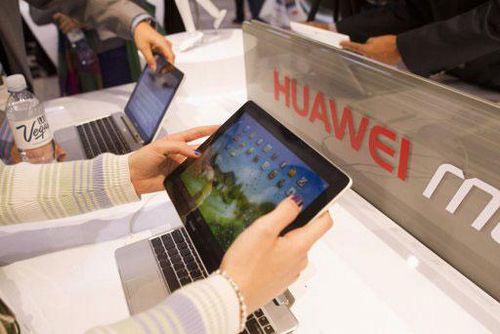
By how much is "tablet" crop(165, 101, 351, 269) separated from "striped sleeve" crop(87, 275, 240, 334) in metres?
0.14

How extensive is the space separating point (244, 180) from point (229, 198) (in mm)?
43

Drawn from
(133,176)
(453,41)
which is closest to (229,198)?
(133,176)

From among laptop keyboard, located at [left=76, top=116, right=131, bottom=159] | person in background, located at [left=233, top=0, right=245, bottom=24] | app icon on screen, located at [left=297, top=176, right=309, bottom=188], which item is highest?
app icon on screen, located at [left=297, top=176, right=309, bottom=188]

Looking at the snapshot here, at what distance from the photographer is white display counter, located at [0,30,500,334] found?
676 mm

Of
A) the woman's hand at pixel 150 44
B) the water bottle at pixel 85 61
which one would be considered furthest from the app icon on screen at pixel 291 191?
the water bottle at pixel 85 61

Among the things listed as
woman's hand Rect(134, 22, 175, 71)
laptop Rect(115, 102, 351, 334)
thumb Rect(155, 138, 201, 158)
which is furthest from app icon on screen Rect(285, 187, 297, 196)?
woman's hand Rect(134, 22, 175, 71)

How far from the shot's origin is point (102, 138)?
4.28 feet

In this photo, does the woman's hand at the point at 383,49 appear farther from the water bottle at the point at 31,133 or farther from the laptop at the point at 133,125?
the water bottle at the point at 31,133

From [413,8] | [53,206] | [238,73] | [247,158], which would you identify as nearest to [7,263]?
[53,206]

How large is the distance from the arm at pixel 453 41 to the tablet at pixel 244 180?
959mm

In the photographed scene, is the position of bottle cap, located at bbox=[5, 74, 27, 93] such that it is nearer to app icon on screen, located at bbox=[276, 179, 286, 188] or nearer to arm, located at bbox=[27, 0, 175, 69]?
arm, located at bbox=[27, 0, 175, 69]

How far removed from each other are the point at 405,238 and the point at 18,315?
30.5 inches

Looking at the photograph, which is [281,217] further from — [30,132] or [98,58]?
[98,58]

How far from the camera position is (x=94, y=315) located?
0.71 m
